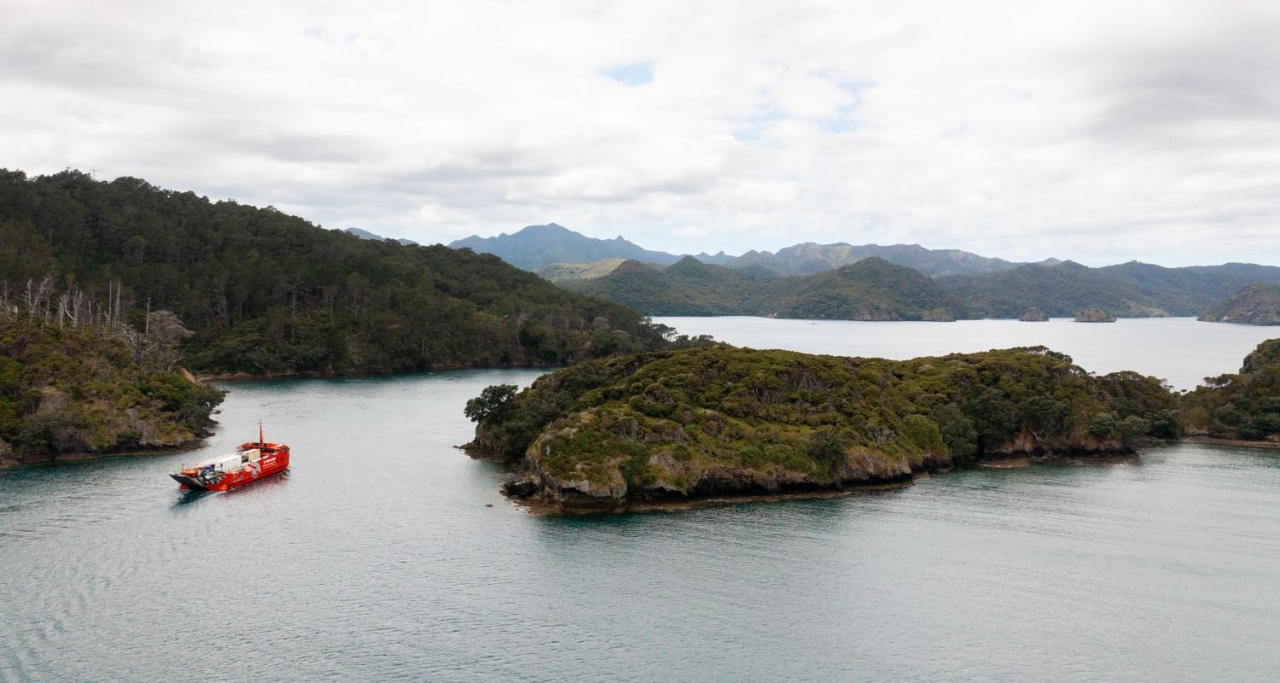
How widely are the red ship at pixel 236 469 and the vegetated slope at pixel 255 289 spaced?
79.0 meters

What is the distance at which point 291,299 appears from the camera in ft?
566

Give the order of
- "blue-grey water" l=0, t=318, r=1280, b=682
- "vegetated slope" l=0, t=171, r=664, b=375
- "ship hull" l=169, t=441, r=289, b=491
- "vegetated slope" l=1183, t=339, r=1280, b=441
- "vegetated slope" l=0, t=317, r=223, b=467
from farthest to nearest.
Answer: "vegetated slope" l=0, t=171, r=664, b=375
"vegetated slope" l=1183, t=339, r=1280, b=441
"vegetated slope" l=0, t=317, r=223, b=467
"ship hull" l=169, t=441, r=289, b=491
"blue-grey water" l=0, t=318, r=1280, b=682

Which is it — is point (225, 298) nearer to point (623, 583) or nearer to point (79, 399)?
point (79, 399)

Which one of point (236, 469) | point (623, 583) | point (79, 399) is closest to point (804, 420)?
point (623, 583)

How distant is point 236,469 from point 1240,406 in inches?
4543

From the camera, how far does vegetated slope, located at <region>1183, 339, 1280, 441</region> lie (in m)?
97.2

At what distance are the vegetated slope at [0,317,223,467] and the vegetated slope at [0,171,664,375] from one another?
5887 centimetres

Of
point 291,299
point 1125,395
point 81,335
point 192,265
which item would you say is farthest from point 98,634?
point 192,265

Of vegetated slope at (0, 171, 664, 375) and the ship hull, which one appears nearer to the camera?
the ship hull

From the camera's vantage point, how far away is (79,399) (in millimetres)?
80562

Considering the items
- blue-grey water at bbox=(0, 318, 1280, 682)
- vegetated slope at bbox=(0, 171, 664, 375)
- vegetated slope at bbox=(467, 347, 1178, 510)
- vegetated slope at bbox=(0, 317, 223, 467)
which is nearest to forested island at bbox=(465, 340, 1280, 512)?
vegetated slope at bbox=(467, 347, 1178, 510)

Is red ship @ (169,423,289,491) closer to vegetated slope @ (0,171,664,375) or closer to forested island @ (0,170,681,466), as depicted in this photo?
forested island @ (0,170,681,466)

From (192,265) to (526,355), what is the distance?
245ft

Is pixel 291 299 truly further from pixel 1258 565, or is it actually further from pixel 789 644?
pixel 1258 565
